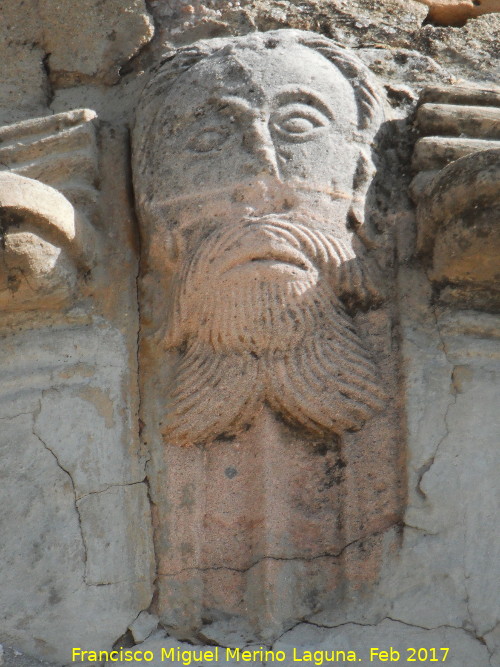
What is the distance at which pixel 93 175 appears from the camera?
3459 mm

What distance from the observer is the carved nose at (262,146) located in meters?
3.14

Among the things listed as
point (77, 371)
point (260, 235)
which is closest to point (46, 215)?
point (77, 371)

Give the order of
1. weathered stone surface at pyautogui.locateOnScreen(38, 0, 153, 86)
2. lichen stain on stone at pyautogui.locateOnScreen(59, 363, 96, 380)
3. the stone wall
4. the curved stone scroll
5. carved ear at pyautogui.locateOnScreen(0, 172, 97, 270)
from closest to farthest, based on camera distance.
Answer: the stone wall
the curved stone scroll
carved ear at pyautogui.locateOnScreen(0, 172, 97, 270)
lichen stain on stone at pyautogui.locateOnScreen(59, 363, 96, 380)
weathered stone surface at pyautogui.locateOnScreen(38, 0, 153, 86)

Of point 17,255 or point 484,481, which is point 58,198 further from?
point 484,481

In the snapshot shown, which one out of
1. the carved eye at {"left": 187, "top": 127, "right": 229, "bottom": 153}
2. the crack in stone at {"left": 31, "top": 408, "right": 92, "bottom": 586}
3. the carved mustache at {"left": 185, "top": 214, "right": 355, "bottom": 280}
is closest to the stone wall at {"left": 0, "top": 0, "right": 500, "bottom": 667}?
the crack in stone at {"left": 31, "top": 408, "right": 92, "bottom": 586}

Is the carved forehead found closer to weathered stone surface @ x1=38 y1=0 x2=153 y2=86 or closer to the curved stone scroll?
the curved stone scroll

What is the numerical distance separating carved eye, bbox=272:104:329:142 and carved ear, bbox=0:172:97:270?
1.95 ft

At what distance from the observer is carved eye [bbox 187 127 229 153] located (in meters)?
3.23

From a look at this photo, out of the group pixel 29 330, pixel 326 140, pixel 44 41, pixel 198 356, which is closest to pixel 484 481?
pixel 198 356

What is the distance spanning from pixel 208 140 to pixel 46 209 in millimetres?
475

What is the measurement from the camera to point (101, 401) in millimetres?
3143

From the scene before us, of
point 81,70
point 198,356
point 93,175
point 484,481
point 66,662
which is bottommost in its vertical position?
point 66,662

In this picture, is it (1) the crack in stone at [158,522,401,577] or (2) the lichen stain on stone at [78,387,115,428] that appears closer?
(1) the crack in stone at [158,522,401,577]

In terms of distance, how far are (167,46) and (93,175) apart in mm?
550
